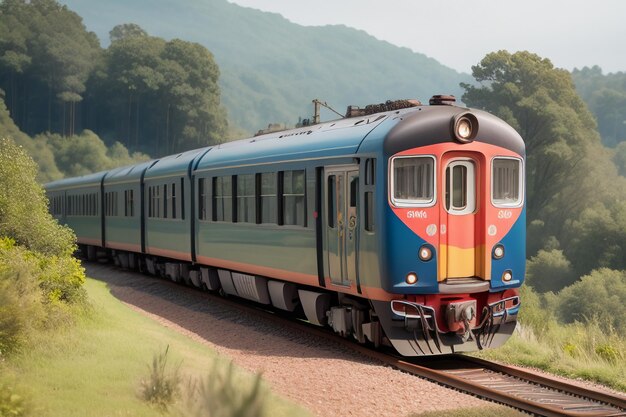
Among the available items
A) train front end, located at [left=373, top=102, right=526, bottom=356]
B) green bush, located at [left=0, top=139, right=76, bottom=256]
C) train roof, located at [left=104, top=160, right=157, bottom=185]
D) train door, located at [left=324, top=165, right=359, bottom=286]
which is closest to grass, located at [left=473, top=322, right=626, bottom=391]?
train front end, located at [left=373, top=102, right=526, bottom=356]

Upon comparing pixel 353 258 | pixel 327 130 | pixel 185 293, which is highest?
pixel 327 130

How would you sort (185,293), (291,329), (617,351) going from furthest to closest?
(185,293), (291,329), (617,351)

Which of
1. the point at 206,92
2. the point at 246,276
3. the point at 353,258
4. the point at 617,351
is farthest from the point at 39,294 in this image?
the point at 206,92

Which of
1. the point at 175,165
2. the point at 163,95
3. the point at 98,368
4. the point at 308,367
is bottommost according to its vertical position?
the point at 308,367

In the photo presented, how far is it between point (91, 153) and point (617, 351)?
8764cm

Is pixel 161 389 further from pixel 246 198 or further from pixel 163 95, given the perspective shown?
pixel 163 95

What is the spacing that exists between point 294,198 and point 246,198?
2505 mm

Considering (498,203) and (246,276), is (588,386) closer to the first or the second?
(498,203)

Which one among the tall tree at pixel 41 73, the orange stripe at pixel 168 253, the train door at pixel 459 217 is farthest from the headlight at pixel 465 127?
the tall tree at pixel 41 73

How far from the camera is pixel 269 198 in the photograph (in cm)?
1630

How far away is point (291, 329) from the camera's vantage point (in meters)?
16.0

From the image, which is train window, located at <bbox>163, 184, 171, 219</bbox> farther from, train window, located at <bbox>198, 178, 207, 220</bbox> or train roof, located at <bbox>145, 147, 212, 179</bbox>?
train window, located at <bbox>198, 178, 207, 220</bbox>

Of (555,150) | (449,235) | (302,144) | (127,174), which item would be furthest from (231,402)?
(555,150)

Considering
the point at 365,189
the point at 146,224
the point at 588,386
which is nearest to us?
the point at 588,386
